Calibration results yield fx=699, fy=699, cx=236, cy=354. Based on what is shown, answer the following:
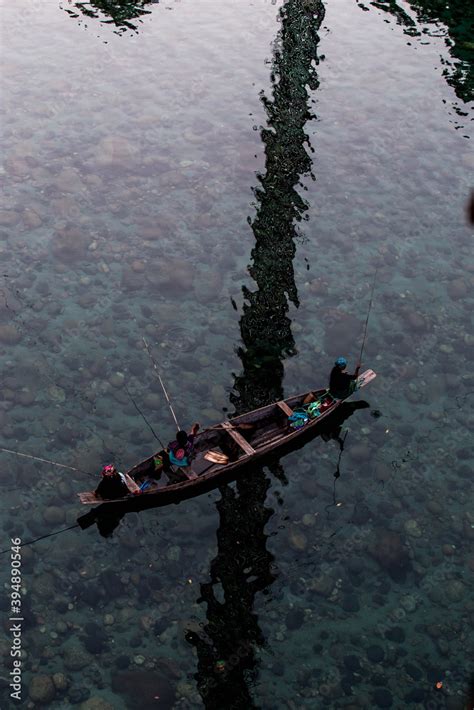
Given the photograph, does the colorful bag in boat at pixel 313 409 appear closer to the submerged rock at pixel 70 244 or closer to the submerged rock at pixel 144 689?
the submerged rock at pixel 144 689

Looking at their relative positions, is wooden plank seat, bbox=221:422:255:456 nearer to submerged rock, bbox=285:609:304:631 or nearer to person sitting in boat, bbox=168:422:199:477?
person sitting in boat, bbox=168:422:199:477

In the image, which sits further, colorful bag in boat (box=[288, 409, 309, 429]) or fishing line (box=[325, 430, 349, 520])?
colorful bag in boat (box=[288, 409, 309, 429])

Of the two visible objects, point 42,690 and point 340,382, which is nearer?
point 42,690

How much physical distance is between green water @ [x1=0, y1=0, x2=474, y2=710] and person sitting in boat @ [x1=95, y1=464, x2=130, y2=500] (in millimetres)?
1151

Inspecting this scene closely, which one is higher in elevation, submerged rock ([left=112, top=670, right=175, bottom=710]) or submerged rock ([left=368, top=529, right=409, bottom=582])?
submerged rock ([left=368, top=529, right=409, bottom=582])

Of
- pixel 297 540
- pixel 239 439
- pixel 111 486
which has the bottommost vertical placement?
pixel 297 540

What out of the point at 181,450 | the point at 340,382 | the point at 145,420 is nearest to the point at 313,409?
the point at 340,382

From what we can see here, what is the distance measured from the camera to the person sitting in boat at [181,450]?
757 inches

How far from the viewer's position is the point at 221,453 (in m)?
20.4

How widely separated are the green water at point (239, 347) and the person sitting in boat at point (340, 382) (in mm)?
1161

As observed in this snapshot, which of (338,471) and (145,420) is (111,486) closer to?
(145,420)

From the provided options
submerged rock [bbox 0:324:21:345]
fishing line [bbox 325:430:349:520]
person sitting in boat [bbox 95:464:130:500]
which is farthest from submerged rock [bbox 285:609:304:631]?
submerged rock [bbox 0:324:21:345]

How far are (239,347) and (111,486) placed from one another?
7.54 metres

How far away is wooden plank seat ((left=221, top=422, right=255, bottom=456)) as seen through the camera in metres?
20.1
